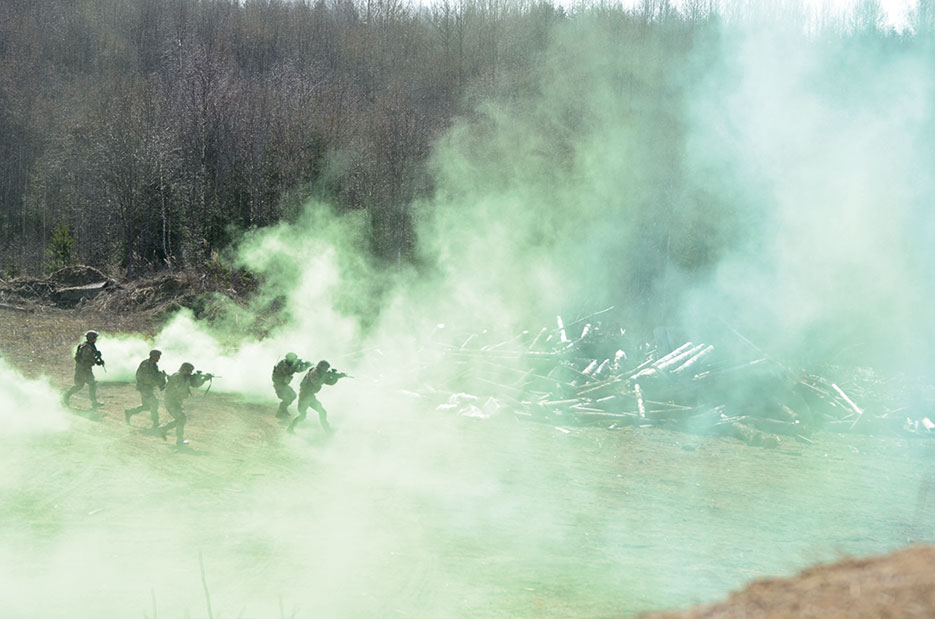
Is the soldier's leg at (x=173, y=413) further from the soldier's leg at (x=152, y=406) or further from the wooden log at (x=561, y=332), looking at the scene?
the wooden log at (x=561, y=332)

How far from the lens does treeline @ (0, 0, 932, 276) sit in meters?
34.7

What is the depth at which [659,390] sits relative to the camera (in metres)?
17.4

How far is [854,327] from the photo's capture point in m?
19.7

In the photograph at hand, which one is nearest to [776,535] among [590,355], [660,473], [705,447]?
[660,473]

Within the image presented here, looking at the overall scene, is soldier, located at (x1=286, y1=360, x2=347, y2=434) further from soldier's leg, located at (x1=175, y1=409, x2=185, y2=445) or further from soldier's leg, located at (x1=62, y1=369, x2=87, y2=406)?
soldier's leg, located at (x1=62, y1=369, x2=87, y2=406)

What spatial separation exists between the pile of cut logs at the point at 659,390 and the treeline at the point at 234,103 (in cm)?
834

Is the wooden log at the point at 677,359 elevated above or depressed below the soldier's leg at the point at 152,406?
below

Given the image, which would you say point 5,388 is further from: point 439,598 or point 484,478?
point 439,598

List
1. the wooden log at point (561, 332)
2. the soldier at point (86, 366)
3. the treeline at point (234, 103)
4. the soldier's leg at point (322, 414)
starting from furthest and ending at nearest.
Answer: the treeline at point (234, 103)
the wooden log at point (561, 332)
the soldier's leg at point (322, 414)
the soldier at point (86, 366)

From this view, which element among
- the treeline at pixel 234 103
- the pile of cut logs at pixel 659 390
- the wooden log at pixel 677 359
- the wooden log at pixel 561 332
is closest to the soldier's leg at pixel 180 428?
the pile of cut logs at pixel 659 390

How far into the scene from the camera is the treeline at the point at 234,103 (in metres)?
34.7

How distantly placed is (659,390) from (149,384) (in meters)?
9.73

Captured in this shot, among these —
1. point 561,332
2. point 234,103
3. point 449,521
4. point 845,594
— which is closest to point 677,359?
point 561,332

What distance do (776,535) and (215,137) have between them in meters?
38.3
